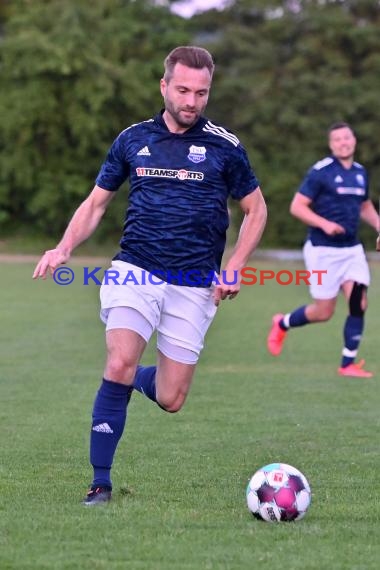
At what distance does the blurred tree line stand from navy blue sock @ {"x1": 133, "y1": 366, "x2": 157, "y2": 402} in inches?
1131

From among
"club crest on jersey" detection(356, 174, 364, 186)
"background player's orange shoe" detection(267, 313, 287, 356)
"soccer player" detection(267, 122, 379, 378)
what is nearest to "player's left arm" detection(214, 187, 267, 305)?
"soccer player" detection(267, 122, 379, 378)

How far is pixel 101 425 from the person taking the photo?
5.71m

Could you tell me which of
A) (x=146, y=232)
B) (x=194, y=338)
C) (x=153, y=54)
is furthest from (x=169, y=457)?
(x=153, y=54)

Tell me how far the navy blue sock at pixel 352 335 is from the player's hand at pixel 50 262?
557 centimetres

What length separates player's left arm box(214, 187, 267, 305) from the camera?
5.79 m

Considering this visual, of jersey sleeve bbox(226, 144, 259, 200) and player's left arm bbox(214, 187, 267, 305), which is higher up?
jersey sleeve bbox(226, 144, 259, 200)

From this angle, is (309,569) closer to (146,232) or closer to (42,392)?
(146,232)

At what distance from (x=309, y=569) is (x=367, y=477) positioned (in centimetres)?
202

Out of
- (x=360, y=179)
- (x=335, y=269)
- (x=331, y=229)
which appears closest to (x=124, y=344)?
(x=331, y=229)

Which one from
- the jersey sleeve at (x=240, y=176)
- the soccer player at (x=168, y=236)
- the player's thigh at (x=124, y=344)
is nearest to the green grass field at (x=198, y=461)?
the soccer player at (x=168, y=236)

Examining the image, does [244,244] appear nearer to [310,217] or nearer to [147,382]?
[147,382]

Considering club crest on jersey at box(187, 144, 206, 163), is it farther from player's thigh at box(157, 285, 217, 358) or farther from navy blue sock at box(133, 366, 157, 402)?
navy blue sock at box(133, 366, 157, 402)

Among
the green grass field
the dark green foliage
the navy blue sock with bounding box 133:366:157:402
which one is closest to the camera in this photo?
the green grass field

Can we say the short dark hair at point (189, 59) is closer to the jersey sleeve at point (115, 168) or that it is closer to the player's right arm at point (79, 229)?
the jersey sleeve at point (115, 168)
